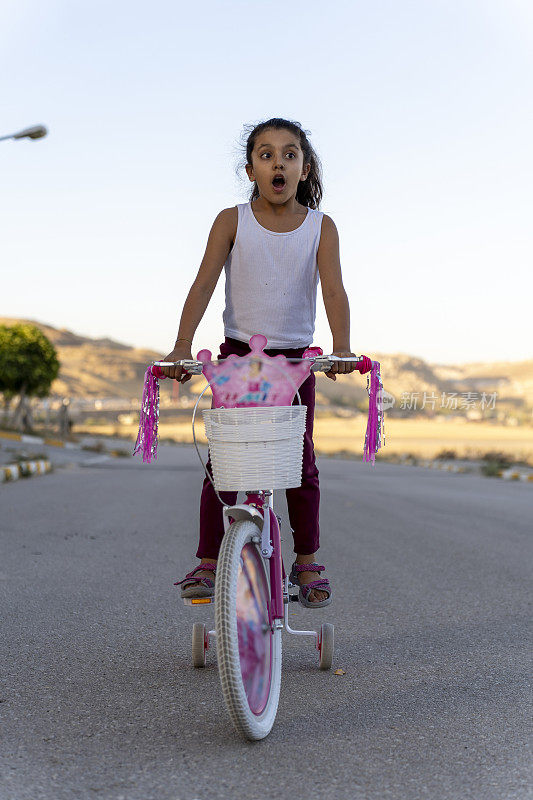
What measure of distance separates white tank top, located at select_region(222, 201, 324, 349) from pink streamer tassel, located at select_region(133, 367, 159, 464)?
0.43 meters

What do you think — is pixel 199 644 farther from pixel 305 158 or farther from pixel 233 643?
pixel 305 158

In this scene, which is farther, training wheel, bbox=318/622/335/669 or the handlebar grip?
training wheel, bbox=318/622/335/669

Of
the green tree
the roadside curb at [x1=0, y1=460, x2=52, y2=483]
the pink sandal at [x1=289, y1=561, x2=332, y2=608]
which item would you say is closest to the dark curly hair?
the pink sandal at [x1=289, y1=561, x2=332, y2=608]

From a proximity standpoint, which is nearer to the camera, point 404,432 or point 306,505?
point 306,505

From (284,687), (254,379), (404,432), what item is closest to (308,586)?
(284,687)

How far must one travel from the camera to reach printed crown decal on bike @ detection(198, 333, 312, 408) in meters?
3.15

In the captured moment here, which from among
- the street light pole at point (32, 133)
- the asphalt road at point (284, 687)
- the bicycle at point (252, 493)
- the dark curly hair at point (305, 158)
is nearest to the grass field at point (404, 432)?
the street light pole at point (32, 133)

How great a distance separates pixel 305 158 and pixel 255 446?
57.4 inches

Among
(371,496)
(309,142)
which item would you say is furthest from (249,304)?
(371,496)

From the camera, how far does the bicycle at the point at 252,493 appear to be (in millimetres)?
2906

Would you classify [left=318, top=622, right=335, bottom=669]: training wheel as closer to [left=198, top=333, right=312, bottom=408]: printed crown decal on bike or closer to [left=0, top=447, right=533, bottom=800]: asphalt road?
[left=0, top=447, right=533, bottom=800]: asphalt road

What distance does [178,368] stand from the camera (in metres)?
3.26

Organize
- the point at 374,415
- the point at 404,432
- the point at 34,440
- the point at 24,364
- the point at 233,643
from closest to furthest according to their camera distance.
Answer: the point at 233,643 < the point at 374,415 < the point at 34,440 < the point at 24,364 < the point at 404,432

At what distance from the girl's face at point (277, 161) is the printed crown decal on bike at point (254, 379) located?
811 mm
